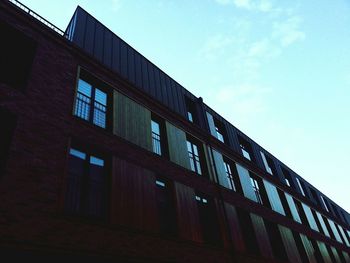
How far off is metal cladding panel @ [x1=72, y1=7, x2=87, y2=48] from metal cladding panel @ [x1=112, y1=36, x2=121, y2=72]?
1.50 meters

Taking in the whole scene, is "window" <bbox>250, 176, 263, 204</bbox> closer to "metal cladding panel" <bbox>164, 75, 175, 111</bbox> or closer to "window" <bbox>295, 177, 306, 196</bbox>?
"metal cladding panel" <bbox>164, 75, 175, 111</bbox>

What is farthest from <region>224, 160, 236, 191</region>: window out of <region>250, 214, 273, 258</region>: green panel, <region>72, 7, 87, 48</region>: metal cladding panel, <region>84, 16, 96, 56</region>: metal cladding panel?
<region>72, 7, 87, 48</region>: metal cladding panel

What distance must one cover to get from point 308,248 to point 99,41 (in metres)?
18.8

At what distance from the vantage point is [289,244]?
16703mm

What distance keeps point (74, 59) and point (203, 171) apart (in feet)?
26.2

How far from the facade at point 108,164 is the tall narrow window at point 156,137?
6cm

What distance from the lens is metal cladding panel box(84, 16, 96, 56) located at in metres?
10.9

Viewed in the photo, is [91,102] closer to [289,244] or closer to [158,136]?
[158,136]

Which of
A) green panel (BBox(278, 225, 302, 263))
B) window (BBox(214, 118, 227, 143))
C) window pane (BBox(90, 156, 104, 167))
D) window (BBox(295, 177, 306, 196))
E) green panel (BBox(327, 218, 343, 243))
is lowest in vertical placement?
green panel (BBox(278, 225, 302, 263))

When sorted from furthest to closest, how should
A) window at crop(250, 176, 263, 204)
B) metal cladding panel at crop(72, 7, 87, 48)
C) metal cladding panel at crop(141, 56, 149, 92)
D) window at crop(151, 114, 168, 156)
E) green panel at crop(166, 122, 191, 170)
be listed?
window at crop(250, 176, 263, 204)
metal cladding panel at crop(141, 56, 149, 92)
green panel at crop(166, 122, 191, 170)
window at crop(151, 114, 168, 156)
metal cladding panel at crop(72, 7, 87, 48)

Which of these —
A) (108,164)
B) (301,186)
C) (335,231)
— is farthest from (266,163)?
(108,164)

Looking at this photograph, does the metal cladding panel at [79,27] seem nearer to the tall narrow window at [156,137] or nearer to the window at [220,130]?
the tall narrow window at [156,137]

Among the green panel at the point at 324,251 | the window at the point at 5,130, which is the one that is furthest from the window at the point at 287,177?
the window at the point at 5,130

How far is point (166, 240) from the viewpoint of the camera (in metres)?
8.92
